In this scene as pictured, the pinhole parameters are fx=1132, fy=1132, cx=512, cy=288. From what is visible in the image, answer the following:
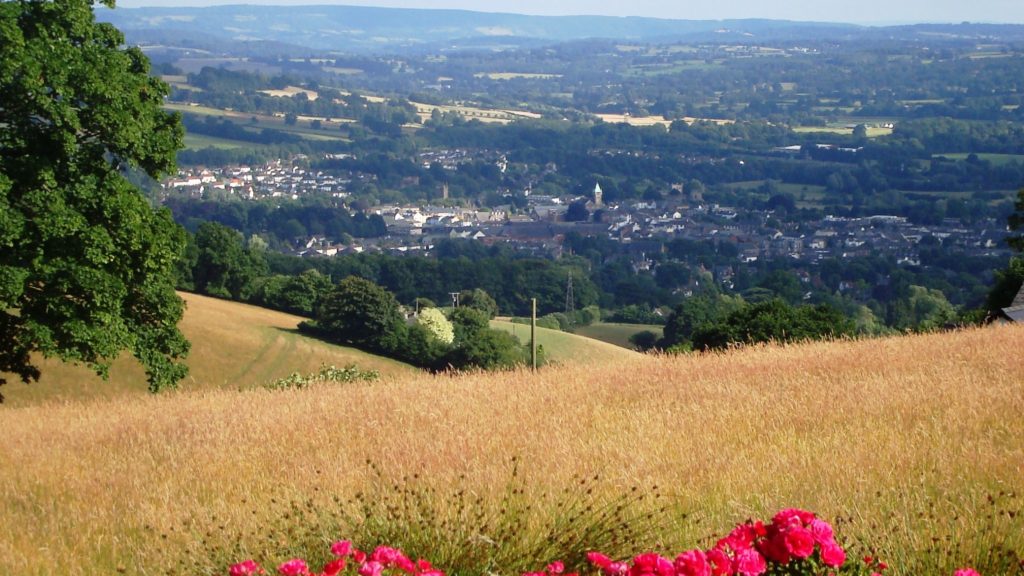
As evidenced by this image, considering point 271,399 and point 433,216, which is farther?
point 433,216

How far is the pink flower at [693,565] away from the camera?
A: 13.5 feet

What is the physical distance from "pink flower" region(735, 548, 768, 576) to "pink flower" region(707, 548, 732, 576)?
43mm

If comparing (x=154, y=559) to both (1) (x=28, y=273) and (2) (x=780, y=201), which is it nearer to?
(1) (x=28, y=273)

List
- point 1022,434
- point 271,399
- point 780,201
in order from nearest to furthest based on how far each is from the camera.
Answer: point 1022,434 < point 271,399 < point 780,201

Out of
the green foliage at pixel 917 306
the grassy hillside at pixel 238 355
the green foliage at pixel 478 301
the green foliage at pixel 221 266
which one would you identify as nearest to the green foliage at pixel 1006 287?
the grassy hillside at pixel 238 355

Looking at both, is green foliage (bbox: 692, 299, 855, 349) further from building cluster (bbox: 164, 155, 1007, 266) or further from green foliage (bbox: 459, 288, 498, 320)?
building cluster (bbox: 164, 155, 1007, 266)

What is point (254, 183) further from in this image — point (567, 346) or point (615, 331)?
point (567, 346)

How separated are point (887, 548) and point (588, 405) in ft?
16.3

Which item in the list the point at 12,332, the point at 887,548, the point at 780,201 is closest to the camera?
the point at 887,548

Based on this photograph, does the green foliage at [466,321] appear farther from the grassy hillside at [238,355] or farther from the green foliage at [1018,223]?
the green foliage at [1018,223]

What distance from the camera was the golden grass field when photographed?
608 cm

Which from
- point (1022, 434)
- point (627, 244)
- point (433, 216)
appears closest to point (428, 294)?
point (627, 244)

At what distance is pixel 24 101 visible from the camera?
15938 millimetres

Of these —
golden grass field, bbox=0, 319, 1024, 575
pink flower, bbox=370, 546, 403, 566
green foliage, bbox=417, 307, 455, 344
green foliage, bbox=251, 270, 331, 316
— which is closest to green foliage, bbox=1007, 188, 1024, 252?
green foliage, bbox=417, 307, 455, 344
